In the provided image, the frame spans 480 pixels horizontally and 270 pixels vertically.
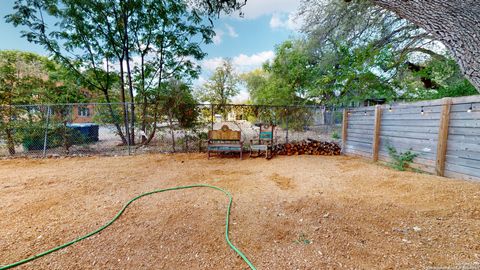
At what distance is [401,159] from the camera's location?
372 cm

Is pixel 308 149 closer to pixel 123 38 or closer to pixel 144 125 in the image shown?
pixel 144 125

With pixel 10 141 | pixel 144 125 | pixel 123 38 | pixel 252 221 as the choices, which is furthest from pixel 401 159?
pixel 10 141

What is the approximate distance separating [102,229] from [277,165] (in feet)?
11.2

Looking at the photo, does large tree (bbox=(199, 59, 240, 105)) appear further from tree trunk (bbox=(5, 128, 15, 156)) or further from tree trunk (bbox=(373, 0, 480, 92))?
tree trunk (bbox=(373, 0, 480, 92))

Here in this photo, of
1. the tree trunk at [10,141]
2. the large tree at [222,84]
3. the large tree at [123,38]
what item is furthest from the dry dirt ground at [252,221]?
the large tree at [222,84]

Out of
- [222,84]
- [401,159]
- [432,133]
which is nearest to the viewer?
[432,133]

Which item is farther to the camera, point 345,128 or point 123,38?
point 123,38

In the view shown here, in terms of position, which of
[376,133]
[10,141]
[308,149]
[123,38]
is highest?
[123,38]

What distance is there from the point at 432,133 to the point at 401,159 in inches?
28.4

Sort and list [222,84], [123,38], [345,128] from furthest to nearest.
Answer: [222,84] → [123,38] → [345,128]

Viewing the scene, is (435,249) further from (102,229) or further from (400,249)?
(102,229)

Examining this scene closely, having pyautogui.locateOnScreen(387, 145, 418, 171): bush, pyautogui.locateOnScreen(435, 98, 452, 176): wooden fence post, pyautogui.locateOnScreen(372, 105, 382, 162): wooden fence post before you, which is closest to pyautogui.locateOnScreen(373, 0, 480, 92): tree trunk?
pyautogui.locateOnScreen(435, 98, 452, 176): wooden fence post

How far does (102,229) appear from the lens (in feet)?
5.92

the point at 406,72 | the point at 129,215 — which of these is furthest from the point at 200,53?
the point at 406,72
